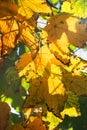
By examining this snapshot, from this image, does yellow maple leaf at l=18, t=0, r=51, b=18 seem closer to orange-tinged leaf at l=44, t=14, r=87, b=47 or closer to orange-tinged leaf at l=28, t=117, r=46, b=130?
orange-tinged leaf at l=44, t=14, r=87, b=47

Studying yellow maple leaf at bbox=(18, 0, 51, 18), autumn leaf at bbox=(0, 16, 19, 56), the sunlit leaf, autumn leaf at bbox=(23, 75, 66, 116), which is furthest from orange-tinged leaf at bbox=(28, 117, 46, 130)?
yellow maple leaf at bbox=(18, 0, 51, 18)

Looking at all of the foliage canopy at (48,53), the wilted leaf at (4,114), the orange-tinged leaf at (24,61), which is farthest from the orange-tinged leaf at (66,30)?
the wilted leaf at (4,114)

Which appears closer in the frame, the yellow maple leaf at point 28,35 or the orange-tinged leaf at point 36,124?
the yellow maple leaf at point 28,35

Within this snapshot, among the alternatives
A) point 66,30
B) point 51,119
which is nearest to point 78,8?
point 66,30

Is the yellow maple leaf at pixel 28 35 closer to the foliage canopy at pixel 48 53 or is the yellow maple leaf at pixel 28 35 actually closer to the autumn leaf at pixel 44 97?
the foliage canopy at pixel 48 53

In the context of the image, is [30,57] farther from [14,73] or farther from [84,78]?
[84,78]

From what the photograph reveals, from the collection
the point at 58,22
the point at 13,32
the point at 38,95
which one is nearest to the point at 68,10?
the point at 58,22
